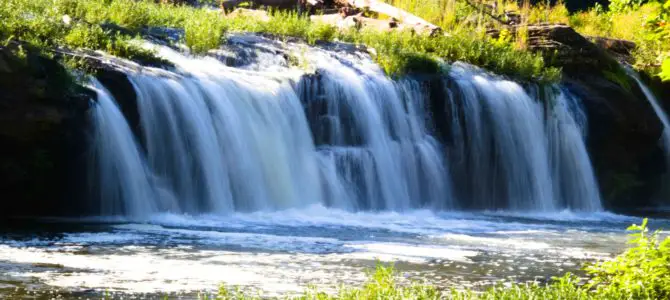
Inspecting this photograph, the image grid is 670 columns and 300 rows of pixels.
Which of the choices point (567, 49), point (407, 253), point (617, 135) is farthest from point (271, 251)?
point (567, 49)

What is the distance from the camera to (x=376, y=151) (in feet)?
64.3

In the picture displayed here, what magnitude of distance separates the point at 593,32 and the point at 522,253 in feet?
66.0

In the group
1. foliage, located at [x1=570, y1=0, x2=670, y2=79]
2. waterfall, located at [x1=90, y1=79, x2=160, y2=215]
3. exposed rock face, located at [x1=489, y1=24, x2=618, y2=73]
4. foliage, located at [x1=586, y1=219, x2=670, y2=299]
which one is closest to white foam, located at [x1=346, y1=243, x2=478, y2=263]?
foliage, located at [x1=586, y1=219, x2=670, y2=299]

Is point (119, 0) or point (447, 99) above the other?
point (119, 0)

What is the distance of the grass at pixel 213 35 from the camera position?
57.8 ft

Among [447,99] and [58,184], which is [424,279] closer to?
[58,184]

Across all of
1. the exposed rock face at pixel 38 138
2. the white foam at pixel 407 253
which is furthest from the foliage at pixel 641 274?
the exposed rock face at pixel 38 138

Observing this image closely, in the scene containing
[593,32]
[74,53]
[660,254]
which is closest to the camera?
[660,254]

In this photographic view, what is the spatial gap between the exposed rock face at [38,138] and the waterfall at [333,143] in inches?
14.9

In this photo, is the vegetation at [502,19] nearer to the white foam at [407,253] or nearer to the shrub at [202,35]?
the shrub at [202,35]

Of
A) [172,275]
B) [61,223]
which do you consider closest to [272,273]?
[172,275]

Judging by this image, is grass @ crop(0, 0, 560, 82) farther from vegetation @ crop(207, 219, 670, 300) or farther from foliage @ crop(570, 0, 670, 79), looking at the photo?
vegetation @ crop(207, 219, 670, 300)

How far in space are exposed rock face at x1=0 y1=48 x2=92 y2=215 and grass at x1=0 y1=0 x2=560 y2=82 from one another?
1212mm

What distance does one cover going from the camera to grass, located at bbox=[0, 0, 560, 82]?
57.8 feet
